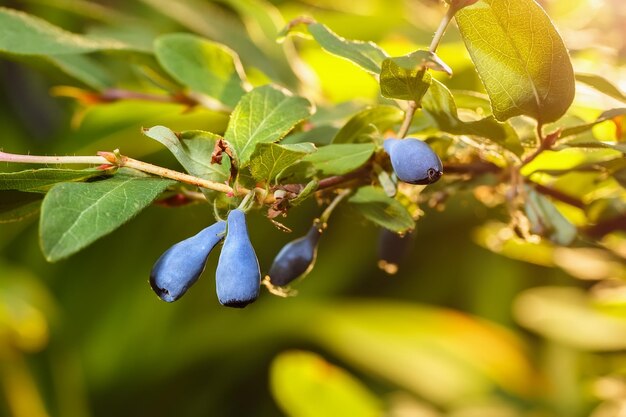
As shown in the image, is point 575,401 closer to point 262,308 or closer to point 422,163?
point 262,308

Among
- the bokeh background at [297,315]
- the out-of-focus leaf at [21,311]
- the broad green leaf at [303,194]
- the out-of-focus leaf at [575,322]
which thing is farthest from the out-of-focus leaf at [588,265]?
the out-of-focus leaf at [21,311]

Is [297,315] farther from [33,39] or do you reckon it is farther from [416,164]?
[416,164]

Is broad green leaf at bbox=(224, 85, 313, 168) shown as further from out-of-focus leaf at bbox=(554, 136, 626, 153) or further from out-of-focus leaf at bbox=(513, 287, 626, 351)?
out-of-focus leaf at bbox=(513, 287, 626, 351)

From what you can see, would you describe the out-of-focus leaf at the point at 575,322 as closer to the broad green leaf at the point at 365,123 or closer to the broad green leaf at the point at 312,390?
the broad green leaf at the point at 312,390

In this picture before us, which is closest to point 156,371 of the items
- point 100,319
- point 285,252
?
point 100,319

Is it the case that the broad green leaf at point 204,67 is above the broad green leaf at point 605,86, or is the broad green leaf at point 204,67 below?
below
